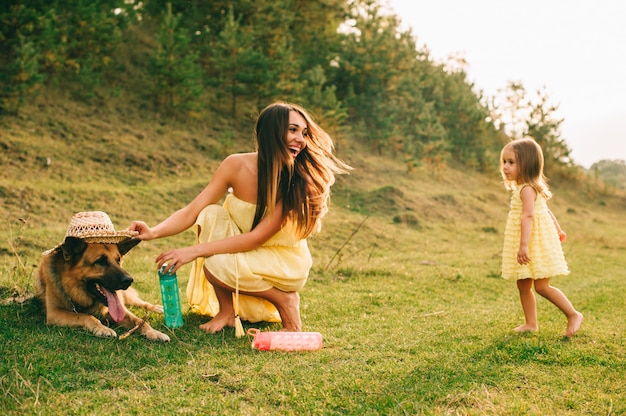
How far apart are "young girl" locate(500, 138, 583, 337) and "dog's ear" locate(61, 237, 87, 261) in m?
3.35

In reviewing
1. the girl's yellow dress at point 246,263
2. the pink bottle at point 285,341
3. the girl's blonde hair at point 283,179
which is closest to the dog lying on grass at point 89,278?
the girl's yellow dress at point 246,263

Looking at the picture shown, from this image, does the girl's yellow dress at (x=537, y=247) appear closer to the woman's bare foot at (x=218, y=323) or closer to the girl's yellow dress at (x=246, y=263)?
the girl's yellow dress at (x=246, y=263)

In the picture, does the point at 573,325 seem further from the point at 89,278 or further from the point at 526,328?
the point at 89,278

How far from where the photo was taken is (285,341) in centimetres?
412

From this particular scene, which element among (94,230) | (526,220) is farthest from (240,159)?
(526,220)

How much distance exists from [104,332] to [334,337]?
178 centimetres

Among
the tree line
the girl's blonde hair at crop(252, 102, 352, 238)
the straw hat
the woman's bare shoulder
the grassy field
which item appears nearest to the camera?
the grassy field

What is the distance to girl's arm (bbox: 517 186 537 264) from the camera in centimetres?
454

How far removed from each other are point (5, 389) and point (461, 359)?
2.90 m

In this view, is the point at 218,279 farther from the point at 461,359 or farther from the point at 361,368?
the point at 461,359

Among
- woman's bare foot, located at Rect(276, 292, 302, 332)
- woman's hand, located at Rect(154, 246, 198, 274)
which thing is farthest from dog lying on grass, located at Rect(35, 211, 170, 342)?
woman's bare foot, located at Rect(276, 292, 302, 332)

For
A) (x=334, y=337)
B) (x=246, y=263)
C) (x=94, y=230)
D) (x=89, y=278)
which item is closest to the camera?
(x=94, y=230)

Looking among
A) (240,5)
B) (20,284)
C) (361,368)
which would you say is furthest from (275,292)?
(240,5)

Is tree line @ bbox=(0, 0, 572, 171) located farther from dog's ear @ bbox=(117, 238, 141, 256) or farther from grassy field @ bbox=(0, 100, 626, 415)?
dog's ear @ bbox=(117, 238, 141, 256)
